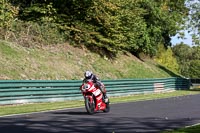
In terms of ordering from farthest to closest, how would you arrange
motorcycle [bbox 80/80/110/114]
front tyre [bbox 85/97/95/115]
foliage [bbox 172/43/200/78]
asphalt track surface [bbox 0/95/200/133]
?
foliage [bbox 172/43/200/78], motorcycle [bbox 80/80/110/114], front tyre [bbox 85/97/95/115], asphalt track surface [bbox 0/95/200/133]

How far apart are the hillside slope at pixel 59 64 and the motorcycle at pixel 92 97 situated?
862cm

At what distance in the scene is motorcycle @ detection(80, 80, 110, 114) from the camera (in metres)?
16.3

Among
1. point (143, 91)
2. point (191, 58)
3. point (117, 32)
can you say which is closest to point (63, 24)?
point (117, 32)

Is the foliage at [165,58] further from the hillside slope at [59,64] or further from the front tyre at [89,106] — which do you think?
the front tyre at [89,106]

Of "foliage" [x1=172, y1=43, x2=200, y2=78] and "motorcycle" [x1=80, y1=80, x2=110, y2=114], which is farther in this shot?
"foliage" [x1=172, y1=43, x2=200, y2=78]

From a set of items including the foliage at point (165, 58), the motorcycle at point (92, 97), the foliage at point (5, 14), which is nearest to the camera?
the motorcycle at point (92, 97)

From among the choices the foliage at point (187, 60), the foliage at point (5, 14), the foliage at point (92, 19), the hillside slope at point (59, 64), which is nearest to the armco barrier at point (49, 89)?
the hillside slope at point (59, 64)

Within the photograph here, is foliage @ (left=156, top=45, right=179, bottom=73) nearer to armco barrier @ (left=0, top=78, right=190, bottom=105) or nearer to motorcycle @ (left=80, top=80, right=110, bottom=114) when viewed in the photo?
armco barrier @ (left=0, top=78, right=190, bottom=105)

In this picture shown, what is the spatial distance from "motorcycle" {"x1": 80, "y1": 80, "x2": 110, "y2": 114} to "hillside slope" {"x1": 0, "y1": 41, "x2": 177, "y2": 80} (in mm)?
8619

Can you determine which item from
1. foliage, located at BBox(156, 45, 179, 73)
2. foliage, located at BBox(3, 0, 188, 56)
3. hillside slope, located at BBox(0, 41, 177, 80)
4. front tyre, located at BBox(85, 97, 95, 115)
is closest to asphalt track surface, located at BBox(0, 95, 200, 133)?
front tyre, located at BBox(85, 97, 95, 115)

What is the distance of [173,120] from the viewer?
1414cm

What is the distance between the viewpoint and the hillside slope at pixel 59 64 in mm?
26000

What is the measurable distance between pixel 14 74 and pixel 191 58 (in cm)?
10934

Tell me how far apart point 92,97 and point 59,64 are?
563 inches
